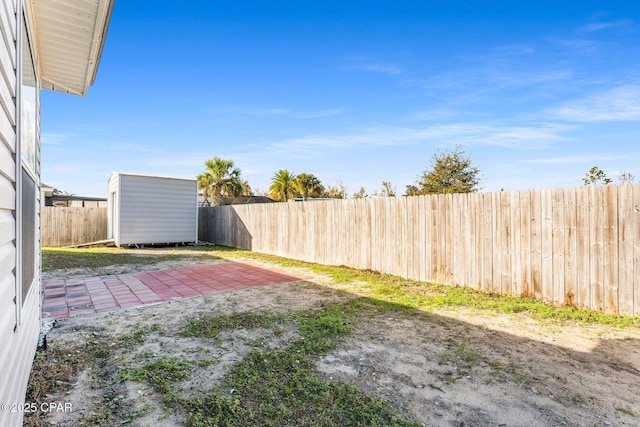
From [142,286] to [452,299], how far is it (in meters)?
5.09

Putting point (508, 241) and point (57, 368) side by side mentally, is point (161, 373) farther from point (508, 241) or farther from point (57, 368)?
point (508, 241)

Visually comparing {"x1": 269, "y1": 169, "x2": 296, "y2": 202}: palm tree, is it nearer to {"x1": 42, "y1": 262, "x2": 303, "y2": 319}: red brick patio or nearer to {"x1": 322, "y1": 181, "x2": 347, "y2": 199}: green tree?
{"x1": 322, "y1": 181, "x2": 347, "y2": 199}: green tree

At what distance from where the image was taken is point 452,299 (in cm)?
453

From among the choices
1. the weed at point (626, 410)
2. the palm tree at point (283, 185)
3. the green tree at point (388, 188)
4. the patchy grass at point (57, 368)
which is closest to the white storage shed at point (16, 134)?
the patchy grass at point (57, 368)

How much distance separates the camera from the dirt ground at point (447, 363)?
1.92m

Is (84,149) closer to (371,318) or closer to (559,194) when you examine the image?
(371,318)

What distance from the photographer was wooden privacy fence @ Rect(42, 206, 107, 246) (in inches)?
474

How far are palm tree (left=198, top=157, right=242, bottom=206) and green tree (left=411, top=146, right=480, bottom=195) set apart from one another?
12.8 m

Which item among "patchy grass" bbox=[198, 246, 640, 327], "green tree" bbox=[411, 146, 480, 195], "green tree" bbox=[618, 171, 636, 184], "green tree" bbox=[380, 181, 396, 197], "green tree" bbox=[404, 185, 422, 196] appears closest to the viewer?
"patchy grass" bbox=[198, 246, 640, 327]

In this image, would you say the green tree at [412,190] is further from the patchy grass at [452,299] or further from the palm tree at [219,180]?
the patchy grass at [452,299]

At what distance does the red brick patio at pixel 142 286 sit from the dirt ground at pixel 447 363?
20.9 inches

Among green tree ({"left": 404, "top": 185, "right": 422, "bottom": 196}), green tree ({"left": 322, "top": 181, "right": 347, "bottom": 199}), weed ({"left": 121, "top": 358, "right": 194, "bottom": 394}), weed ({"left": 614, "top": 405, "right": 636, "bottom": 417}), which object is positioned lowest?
weed ({"left": 614, "top": 405, "right": 636, "bottom": 417})

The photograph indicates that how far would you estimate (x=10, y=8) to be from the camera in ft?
4.88

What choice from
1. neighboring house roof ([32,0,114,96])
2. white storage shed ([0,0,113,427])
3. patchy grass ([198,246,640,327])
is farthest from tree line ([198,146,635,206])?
white storage shed ([0,0,113,427])
